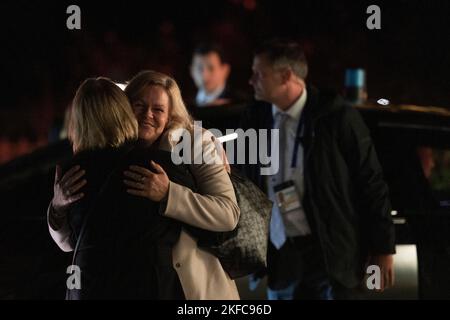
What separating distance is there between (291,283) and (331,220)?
34cm

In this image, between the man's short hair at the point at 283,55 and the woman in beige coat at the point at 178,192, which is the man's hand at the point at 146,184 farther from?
the man's short hair at the point at 283,55

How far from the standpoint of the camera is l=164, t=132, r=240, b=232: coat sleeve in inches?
125

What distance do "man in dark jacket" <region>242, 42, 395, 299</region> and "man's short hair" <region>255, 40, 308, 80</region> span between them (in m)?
0.19

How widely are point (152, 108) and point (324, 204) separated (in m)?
1.21

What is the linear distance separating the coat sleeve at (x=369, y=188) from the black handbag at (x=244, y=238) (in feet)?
2.99

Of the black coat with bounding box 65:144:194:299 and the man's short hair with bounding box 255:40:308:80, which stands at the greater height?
the man's short hair with bounding box 255:40:308:80

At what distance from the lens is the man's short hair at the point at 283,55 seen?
4.55 meters

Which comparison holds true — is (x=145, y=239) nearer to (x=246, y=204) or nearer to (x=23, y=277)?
(x=246, y=204)

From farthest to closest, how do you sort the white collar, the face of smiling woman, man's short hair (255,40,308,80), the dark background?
the dark background → man's short hair (255,40,308,80) → the white collar → the face of smiling woman

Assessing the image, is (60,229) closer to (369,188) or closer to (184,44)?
(369,188)

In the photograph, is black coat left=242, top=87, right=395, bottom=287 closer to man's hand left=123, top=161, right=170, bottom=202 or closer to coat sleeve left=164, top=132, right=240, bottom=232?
coat sleeve left=164, top=132, right=240, bottom=232

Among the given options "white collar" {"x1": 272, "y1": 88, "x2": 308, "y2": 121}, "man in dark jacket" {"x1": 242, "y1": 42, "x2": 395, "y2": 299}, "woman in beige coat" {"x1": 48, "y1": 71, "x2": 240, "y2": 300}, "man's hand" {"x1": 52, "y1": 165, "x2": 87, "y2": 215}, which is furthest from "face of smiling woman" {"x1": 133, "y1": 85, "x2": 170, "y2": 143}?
"white collar" {"x1": 272, "y1": 88, "x2": 308, "y2": 121}

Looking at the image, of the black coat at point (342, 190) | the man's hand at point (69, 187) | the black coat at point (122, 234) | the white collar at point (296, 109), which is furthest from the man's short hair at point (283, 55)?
the man's hand at point (69, 187)

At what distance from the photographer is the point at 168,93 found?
3.34m
